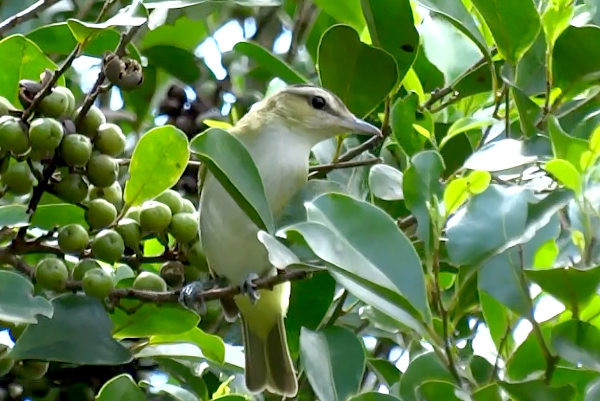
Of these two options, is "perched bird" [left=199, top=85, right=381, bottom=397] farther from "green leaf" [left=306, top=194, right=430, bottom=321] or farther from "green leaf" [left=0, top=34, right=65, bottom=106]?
"green leaf" [left=306, top=194, right=430, bottom=321]

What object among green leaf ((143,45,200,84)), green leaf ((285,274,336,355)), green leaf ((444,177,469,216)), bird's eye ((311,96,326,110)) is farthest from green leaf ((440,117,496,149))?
green leaf ((143,45,200,84))

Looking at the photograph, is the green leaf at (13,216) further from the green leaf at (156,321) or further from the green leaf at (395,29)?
the green leaf at (395,29)

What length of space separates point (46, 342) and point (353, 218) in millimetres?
502

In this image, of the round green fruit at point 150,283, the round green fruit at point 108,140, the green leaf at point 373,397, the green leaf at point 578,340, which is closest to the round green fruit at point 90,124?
the round green fruit at point 108,140

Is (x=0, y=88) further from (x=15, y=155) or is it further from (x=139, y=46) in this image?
(x=139, y=46)

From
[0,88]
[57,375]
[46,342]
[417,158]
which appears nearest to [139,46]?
[0,88]

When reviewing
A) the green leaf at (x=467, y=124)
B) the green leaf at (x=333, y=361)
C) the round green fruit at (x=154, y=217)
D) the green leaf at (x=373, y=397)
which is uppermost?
the green leaf at (x=467, y=124)

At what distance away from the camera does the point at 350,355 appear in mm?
1275

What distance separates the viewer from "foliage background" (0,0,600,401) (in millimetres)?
1020

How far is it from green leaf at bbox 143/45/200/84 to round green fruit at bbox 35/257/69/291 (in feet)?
2.57

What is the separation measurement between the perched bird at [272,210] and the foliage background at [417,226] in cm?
8

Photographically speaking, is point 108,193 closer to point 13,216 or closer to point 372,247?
point 13,216

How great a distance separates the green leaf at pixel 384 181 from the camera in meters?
1.20

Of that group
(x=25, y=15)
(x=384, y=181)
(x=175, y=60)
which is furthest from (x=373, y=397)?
(x=175, y=60)
